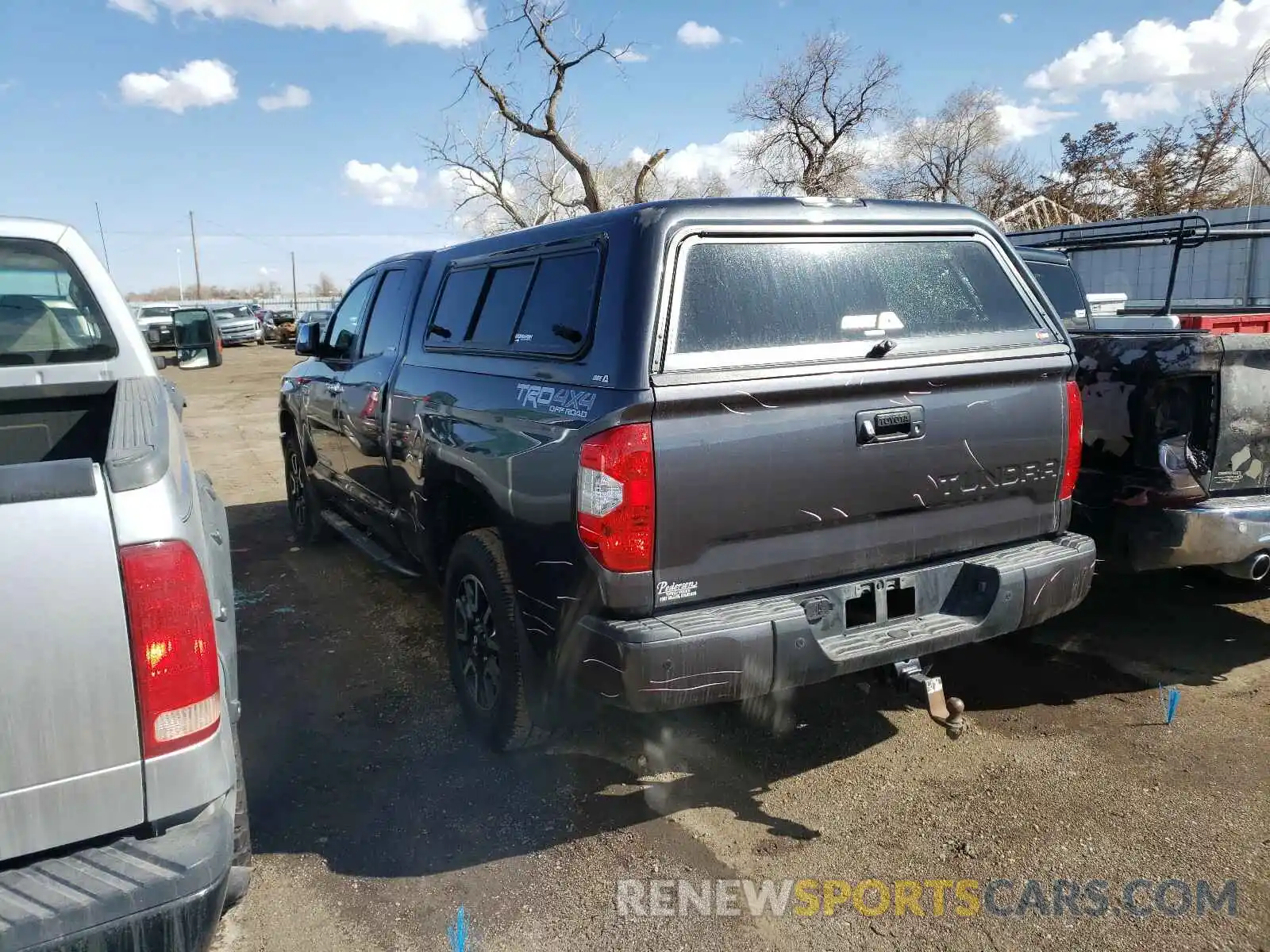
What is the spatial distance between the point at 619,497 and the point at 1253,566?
298 centimetres

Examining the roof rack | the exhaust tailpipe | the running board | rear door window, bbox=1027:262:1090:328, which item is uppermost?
the roof rack

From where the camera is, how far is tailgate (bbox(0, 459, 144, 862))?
169cm

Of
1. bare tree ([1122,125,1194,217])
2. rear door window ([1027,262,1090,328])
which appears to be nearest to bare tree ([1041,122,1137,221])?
bare tree ([1122,125,1194,217])

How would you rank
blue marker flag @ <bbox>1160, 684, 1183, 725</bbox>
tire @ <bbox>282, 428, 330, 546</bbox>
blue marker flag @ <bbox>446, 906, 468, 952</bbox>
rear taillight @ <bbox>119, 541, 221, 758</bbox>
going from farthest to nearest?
tire @ <bbox>282, 428, 330, 546</bbox>
blue marker flag @ <bbox>1160, 684, 1183, 725</bbox>
blue marker flag @ <bbox>446, 906, 468, 952</bbox>
rear taillight @ <bbox>119, 541, 221, 758</bbox>

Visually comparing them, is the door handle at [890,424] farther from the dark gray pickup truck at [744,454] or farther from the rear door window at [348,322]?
the rear door window at [348,322]

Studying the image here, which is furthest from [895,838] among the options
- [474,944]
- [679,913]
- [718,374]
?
[718,374]

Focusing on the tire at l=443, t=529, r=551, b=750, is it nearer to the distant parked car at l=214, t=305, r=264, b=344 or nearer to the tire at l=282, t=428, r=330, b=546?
the tire at l=282, t=428, r=330, b=546

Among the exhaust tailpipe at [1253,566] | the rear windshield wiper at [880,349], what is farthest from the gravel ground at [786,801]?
the rear windshield wiper at [880,349]

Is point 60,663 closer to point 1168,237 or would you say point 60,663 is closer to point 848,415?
point 848,415

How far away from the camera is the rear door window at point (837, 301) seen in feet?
9.72

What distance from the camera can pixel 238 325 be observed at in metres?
38.8

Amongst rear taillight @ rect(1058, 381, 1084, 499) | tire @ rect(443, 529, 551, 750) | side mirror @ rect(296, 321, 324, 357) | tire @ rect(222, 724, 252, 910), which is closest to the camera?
tire @ rect(222, 724, 252, 910)

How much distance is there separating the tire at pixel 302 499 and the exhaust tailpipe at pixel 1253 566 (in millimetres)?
5438

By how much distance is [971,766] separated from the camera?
3.56 meters
